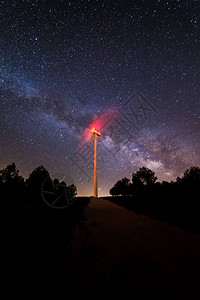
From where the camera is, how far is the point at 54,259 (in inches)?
145

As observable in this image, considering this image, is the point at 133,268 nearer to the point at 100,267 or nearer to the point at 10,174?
the point at 100,267

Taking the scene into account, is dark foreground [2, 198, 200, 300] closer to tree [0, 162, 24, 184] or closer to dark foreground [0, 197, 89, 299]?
dark foreground [0, 197, 89, 299]

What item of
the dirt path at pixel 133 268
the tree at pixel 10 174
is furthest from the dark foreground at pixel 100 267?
the tree at pixel 10 174

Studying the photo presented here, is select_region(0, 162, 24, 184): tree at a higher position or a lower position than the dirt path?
higher

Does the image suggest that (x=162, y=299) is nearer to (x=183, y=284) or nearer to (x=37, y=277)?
(x=183, y=284)

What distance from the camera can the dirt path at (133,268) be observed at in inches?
102

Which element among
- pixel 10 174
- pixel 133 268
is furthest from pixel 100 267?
pixel 10 174

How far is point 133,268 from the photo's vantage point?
332cm

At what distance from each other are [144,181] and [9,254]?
90.5 metres

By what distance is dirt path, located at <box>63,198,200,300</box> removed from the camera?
8.48 ft

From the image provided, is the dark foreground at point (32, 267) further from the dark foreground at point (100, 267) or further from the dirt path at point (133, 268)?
the dirt path at point (133, 268)

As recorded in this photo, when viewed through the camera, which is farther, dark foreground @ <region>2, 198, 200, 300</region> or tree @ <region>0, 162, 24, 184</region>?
tree @ <region>0, 162, 24, 184</region>

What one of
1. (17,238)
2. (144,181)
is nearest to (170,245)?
(17,238)

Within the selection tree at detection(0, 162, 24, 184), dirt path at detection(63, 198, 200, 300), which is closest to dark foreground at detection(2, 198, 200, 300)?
dirt path at detection(63, 198, 200, 300)
